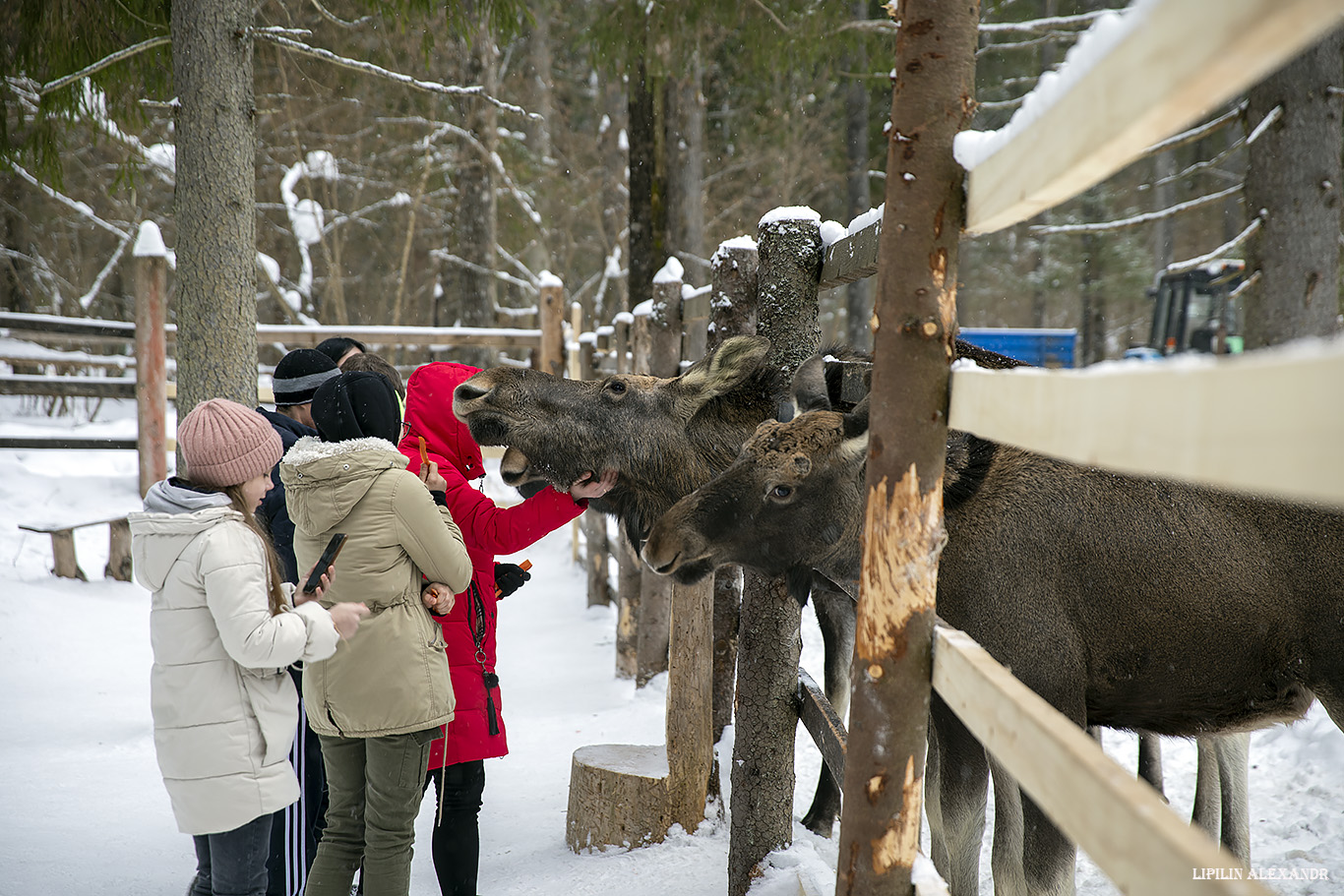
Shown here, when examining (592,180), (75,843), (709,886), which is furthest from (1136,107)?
(592,180)

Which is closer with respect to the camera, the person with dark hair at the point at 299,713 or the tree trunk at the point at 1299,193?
the person with dark hair at the point at 299,713

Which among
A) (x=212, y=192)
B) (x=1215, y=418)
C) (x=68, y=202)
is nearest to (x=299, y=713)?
(x=212, y=192)

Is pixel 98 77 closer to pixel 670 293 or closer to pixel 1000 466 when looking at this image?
pixel 670 293

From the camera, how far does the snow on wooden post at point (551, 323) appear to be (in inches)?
346

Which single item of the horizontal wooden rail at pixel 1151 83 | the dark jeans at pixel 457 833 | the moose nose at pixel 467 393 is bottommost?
the dark jeans at pixel 457 833

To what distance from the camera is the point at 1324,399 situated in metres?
0.62

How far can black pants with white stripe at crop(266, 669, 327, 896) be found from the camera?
3.18 metres

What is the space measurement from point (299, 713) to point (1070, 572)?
2837 mm

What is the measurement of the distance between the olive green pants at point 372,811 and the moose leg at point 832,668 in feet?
5.97

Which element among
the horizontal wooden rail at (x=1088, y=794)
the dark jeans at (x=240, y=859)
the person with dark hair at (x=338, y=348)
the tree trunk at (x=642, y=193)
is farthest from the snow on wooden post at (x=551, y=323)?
the horizontal wooden rail at (x=1088, y=794)

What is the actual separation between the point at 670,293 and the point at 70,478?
850 cm

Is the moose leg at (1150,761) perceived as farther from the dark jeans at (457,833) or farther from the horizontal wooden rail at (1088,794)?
the horizontal wooden rail at (1088,794)

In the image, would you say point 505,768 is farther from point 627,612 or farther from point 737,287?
point 737,287

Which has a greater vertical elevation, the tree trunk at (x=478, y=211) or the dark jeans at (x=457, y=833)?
the tree trunk at (x=478, y=211)
